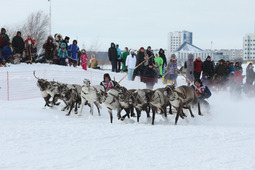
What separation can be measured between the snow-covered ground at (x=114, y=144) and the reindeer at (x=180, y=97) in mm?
472

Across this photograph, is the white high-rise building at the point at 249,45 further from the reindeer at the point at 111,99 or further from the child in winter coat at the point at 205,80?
the reindeer at the point at 111,99

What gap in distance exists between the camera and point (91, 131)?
27.4 feet

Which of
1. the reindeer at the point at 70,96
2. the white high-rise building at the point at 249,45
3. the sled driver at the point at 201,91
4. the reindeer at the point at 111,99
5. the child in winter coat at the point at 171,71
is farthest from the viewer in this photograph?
the white high-rise building at the point at 249,45

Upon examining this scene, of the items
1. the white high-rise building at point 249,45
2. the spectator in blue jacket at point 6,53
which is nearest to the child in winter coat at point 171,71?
the spectator in blue jacket at point 6,53

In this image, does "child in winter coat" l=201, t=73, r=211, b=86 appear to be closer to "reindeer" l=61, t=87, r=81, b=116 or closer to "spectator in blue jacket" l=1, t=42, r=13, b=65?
"reindeer" l=61, t=87, r=81, b=116

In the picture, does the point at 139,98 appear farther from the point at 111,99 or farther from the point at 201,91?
the point at 201,91

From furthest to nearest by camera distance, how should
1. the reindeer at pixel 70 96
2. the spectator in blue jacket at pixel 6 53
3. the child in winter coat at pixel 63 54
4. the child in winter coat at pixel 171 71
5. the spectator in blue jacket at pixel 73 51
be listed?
the spectator in blue jacket at pixel 73 51
the child in winter coat at pixel 63 54
the child in winter coat at pixel 171 71
the spectator in blue jacket at pixel 6 53
the reindeer at pixel 70 96

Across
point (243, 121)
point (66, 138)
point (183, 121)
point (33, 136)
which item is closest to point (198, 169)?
point (66, 138)

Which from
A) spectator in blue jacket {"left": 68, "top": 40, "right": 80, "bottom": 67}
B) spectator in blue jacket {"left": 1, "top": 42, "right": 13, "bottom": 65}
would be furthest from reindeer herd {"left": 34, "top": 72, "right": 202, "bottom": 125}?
spectator in blue jacket {"left": 68, "top": 40, "right": 80, "bottom": 67}

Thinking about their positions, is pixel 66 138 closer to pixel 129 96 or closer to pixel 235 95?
pixel 129 96

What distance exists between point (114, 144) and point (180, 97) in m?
3.23

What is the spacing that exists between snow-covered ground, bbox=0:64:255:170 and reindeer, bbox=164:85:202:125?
18.6 inches

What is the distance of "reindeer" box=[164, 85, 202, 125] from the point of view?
9547 millimetres

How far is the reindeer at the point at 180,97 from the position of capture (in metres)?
9.55
